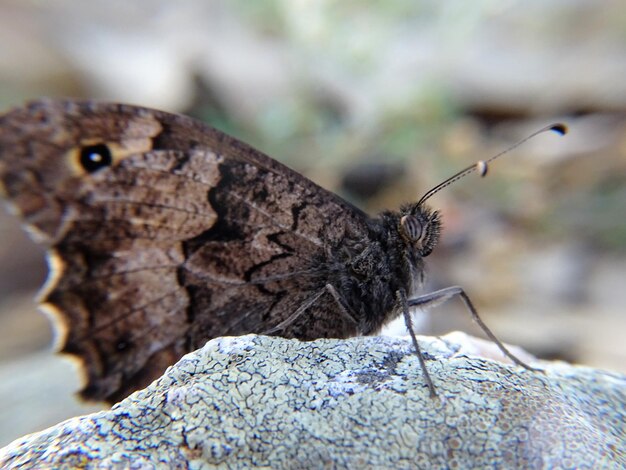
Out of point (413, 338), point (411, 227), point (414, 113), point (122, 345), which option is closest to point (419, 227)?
point (411, 227)

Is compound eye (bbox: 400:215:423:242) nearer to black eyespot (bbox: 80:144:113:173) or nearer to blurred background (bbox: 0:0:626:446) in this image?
black eyespot (bbox: 80:144:113:173)

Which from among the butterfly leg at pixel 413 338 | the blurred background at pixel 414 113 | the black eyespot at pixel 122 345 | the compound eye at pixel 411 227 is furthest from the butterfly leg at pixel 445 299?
the blurred background at pixel 414 113

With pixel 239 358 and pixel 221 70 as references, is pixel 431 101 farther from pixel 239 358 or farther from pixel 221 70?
pixel 239 358

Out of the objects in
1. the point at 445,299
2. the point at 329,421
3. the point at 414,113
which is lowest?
the point at 329,421

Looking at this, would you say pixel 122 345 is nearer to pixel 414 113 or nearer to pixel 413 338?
pixel 413 338

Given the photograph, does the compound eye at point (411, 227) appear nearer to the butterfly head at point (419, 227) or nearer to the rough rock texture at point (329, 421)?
the butterfly head at point (419, 227)
